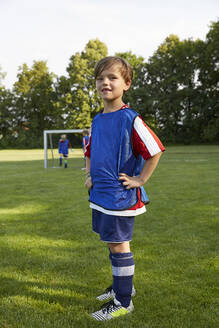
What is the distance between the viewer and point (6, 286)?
3074mm

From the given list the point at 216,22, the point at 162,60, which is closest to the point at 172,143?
the point at 162,60

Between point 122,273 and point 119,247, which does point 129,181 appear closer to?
point 119,247

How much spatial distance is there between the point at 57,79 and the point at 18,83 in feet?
20.8

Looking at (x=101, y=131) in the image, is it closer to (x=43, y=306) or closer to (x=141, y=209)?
(x=141, y=209)

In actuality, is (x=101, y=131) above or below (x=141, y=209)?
above

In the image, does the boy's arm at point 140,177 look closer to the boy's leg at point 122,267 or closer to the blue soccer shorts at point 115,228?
the blue soccer shorts at point 115,228

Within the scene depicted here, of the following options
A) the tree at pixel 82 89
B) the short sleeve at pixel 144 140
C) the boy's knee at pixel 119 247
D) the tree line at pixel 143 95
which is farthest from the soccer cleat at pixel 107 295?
the tree at pixel 82 89

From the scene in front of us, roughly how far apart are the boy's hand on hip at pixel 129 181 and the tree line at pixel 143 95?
40.5 meters

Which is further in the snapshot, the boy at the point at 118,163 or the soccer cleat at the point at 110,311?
the soccer cleat at the point at 110,311

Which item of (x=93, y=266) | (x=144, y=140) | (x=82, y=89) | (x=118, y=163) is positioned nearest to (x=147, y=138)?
(x=144, y=140)

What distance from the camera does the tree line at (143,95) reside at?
43.9 m

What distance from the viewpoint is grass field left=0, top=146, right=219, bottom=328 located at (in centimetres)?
255

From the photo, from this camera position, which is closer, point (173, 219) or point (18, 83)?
point (173, 219)

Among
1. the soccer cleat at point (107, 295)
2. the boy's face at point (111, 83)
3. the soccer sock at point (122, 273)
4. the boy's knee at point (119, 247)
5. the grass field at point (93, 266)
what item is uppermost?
the boy's face at point (111, 83)
